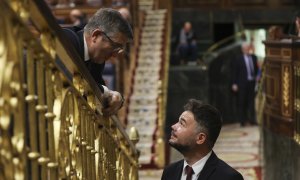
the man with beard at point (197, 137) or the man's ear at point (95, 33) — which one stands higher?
the man's ear at point (95, 33)

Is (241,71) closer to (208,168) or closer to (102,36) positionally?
(208,168)

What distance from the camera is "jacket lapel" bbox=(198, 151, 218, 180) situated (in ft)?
10.2

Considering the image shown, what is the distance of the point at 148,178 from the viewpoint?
8.81 m

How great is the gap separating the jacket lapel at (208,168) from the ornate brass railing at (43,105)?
0.54 meters

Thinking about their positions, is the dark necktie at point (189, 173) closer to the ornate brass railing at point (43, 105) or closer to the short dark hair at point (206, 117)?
the short dark hair at point (206, 117)

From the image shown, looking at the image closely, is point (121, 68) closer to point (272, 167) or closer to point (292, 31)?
point (292, 31)

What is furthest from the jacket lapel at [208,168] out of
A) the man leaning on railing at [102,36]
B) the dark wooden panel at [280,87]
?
the dark wooden panel at [280,87]

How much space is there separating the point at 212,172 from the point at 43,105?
4.54 ft

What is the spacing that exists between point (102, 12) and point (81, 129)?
596 millimetres

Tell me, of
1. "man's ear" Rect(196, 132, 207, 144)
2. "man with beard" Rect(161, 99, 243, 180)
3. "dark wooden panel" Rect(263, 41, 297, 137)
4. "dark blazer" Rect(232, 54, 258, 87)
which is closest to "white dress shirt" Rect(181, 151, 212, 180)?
"man with beard" Rect(161, 99, 243, 180)

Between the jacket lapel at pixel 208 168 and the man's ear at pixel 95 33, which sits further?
the jacket lapel at pixel 208 168

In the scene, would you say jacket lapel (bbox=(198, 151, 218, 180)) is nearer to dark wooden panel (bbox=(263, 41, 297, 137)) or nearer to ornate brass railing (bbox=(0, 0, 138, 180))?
ornate brass railing (bbox=(0, 0, 138, 180))

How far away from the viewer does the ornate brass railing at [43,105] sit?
161cm

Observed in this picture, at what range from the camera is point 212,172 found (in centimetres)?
312
